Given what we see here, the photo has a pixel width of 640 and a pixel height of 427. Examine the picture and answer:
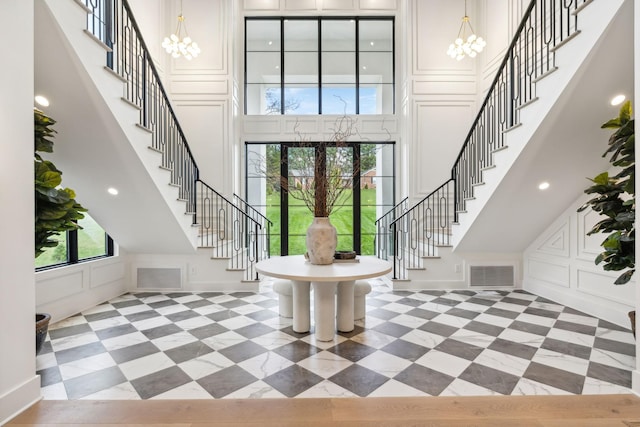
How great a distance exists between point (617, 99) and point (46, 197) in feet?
14.9

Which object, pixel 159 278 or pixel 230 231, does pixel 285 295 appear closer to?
pixel 159 278

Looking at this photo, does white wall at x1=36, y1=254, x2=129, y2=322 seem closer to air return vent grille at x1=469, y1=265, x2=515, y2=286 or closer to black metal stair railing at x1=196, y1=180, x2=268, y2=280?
black metal stair railing at x1=196, y1=180, x2=268, y2=280

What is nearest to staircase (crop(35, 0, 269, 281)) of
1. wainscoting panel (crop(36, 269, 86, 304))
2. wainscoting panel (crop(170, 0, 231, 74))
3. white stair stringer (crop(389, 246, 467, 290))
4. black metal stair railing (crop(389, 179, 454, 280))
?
wainscoting panel (crop(36, 269, 86, 304))

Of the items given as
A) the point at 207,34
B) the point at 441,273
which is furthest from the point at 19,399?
the point at 207,34

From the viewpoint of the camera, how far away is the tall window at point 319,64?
21.7ft

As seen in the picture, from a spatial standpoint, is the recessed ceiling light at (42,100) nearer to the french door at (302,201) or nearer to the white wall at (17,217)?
the white wall at (17,217)

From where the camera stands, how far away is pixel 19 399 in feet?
6.02

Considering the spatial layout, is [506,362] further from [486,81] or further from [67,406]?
[486,81]

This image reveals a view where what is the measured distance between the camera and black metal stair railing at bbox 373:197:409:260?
6215mm

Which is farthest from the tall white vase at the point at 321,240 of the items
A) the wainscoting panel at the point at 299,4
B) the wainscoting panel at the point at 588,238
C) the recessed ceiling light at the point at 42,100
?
the wainscoting panel at the point at 299,4

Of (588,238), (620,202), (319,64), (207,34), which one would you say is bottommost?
(588,238)

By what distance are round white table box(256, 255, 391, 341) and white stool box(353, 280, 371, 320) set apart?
29cm

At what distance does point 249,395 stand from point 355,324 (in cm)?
157

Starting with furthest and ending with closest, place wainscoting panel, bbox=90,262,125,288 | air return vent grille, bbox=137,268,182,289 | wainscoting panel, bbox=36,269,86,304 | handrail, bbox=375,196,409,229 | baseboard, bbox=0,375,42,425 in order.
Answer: handrail, bbox=375,196,409,229 → air return vent grille, bbox=137,268,182,289 → wainscoting panel, bbox=90,262,125,288 → wainscoting panel, bbox=36,269,86,304 → baseboard, bbox=0,375,42,425
